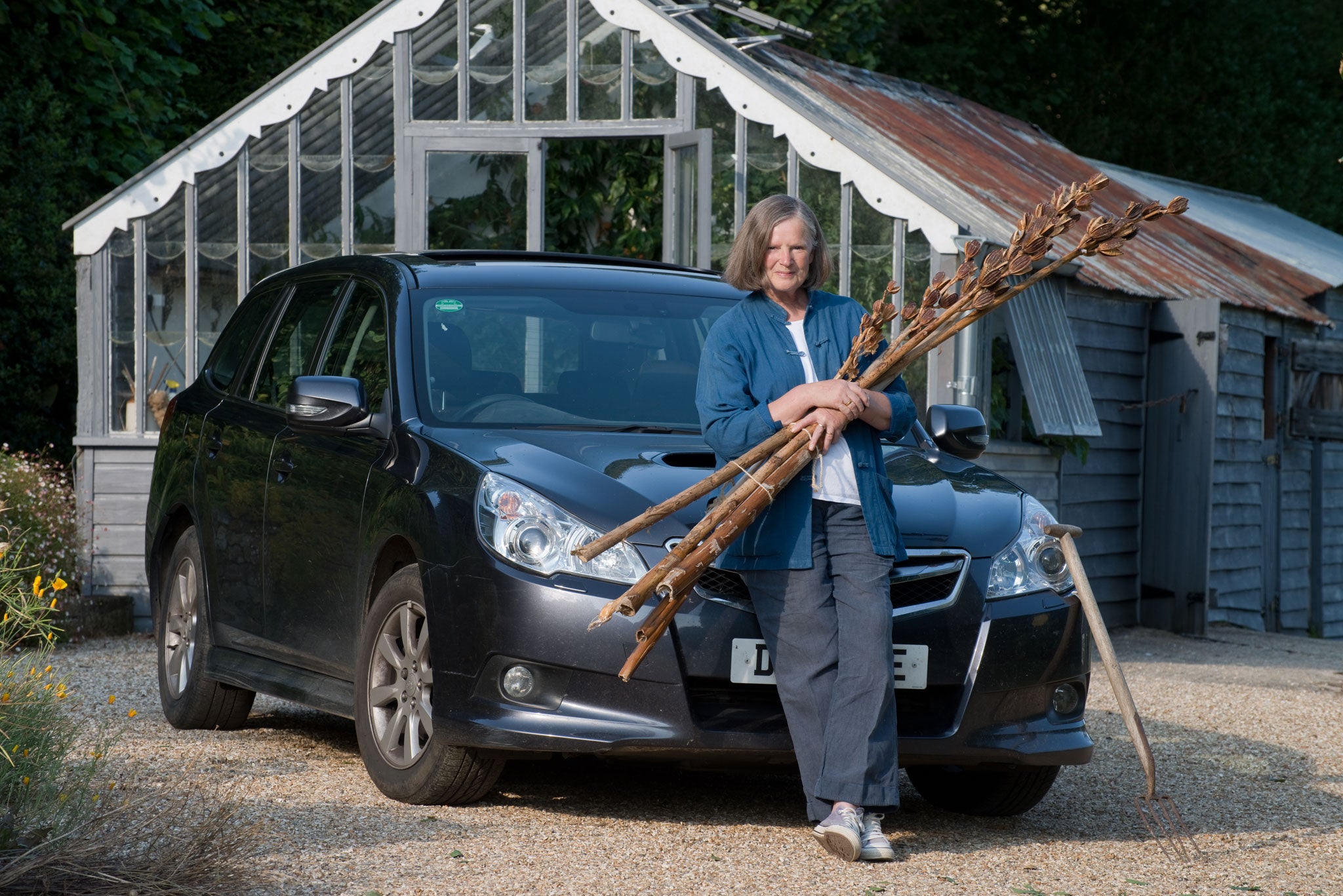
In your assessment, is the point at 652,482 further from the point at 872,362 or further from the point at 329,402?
the point at 329,402

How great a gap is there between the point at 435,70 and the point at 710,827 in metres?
7.58

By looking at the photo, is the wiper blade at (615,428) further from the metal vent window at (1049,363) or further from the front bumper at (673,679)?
the metal vent window at (1049,363)

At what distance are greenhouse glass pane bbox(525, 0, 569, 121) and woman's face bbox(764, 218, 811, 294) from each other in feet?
22.3

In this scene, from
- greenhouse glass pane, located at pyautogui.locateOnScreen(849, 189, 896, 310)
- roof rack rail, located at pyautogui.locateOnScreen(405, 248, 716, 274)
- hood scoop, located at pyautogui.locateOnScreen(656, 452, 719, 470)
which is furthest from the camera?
greenhouse glass pane, located at pyautogui.locateOnScreen(849, 189, 896, 310)

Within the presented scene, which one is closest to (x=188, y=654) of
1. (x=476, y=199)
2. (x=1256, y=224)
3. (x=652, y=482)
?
(x=652, y=482)

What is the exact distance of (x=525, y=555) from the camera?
4.96 m

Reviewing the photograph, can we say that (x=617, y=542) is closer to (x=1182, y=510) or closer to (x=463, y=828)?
(x=463, y=828)

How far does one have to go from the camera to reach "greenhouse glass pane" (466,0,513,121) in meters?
11.6

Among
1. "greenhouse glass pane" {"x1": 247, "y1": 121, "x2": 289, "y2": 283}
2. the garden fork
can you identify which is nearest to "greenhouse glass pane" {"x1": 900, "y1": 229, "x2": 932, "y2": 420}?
"greenhouse glass pane" {"x1": 247, "y1": 121, "x2": 289, "y2": 283}

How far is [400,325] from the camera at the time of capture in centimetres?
597

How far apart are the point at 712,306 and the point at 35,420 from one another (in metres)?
10.0

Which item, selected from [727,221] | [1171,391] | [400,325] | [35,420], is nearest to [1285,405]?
[1171,391]

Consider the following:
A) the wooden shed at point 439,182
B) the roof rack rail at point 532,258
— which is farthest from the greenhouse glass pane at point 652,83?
the roof rack rail at point 532,258

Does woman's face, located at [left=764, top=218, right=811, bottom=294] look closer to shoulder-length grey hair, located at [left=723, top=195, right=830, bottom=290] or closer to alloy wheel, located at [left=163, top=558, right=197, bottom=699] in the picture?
shoulder-length grey hair, located at [left=723, top=195, right=830, bottom=290]
